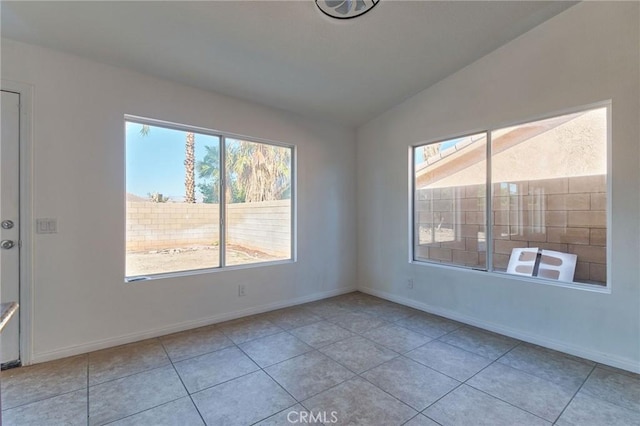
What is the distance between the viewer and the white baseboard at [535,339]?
8.06 feet

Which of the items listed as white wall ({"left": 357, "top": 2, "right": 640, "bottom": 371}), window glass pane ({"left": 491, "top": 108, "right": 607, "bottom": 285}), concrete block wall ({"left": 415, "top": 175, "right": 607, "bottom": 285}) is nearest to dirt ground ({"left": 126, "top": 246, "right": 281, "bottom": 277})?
white wall ({"left": 357, "top": 2, "right": 640, "bottom": 371})

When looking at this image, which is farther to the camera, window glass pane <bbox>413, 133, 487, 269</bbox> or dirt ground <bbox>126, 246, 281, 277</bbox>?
window glass pane <bbox>413, 133, 487, 269</bbox>

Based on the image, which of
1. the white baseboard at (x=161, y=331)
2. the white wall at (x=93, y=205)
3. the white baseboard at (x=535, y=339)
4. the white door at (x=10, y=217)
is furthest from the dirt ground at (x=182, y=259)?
the white baseboard at (x=535, y=339)

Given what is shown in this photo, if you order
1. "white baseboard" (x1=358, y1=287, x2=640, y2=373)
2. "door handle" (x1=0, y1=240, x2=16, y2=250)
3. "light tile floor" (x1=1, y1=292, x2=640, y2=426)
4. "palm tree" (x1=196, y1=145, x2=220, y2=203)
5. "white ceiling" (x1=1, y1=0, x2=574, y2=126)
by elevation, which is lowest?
"light tile floor" (x1=1, y1=292, x2=640, y2=426)

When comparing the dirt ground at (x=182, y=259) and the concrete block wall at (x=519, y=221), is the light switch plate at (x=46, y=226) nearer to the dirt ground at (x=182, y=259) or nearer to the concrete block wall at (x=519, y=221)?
the dirt ground at (x=182, y=259)

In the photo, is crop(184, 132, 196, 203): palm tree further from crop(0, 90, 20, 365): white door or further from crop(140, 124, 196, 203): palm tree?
crop(0, 90, 20, 365): white door

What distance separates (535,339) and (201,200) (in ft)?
11.9

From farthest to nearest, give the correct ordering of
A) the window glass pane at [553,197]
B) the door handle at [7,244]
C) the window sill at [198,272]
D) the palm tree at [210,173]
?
the palm tree at [210,173]
the window sill at [198,272]
the window glass pane at [553,197]
the door handle at [7,244]

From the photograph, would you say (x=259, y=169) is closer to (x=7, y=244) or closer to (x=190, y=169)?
(x=190, y=169)

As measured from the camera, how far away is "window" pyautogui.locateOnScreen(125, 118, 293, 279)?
3.04m

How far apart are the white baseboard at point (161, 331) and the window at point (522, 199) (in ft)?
5.73

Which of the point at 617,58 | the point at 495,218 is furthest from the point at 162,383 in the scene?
the point at 617,58

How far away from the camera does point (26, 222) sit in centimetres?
249

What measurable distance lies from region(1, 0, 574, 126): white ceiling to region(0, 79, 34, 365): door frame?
22.0 inches
